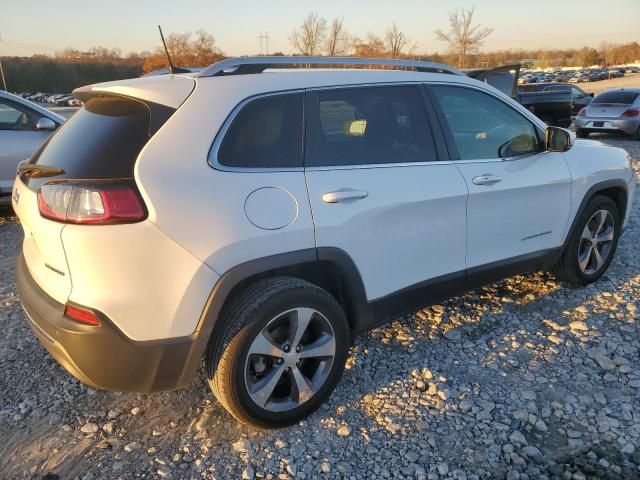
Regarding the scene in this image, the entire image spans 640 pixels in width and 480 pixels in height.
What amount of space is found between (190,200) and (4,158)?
5240mm

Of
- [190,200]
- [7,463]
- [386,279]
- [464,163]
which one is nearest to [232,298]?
[190,200]

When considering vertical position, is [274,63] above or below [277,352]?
above

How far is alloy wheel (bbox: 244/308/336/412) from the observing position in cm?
239

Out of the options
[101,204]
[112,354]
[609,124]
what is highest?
[101,204]

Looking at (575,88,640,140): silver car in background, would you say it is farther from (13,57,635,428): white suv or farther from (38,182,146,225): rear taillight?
(38,182,146,225): rear taillight

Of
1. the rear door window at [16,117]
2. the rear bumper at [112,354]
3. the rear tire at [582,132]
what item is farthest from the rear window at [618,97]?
the rear bumper at [112,354]

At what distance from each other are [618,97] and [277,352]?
14207 mm

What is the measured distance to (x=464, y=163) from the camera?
307 cm

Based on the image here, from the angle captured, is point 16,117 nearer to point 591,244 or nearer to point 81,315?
point 81,315

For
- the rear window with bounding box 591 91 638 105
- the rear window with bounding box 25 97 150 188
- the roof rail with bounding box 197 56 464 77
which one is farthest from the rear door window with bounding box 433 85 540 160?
the rear window with bounding box 591 91 638 105

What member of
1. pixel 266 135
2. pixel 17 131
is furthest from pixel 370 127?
pixel 17 131

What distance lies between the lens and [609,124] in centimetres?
1288

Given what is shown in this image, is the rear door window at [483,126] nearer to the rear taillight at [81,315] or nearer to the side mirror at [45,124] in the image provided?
the rear taillight at [81,315]

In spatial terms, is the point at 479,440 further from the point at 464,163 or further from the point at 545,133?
the point at 545,133
